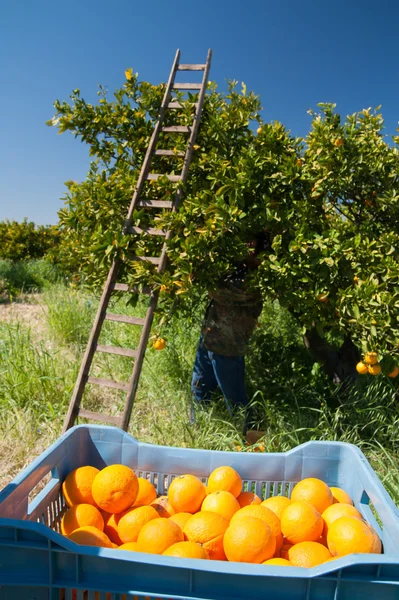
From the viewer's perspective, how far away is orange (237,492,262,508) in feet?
4.73

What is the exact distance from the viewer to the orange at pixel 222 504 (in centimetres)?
132

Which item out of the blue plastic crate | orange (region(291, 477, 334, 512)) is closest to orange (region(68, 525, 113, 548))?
the blue plastic crate

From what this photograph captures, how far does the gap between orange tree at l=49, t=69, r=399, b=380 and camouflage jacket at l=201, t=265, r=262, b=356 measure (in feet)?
0.50

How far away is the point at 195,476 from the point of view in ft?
5.08

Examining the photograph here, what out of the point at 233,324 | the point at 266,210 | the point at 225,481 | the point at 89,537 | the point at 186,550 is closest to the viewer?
the point at 186,550

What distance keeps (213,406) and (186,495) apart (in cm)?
156

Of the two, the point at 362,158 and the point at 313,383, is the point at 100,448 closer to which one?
the point at 313,383

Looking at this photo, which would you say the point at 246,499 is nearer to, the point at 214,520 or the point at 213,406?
the point at 214,520

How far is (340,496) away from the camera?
4.71ft

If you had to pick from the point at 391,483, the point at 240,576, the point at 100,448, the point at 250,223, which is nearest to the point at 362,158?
the point at 250,223

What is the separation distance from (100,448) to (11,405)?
1.90 m

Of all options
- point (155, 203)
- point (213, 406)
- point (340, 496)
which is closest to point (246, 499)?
point (340, 496)

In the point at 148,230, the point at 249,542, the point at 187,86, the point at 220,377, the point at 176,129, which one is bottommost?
the point at 249,542

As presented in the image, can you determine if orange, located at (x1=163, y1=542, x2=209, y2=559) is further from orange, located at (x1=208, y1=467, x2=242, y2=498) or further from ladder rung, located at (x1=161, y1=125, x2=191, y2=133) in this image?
ladder rung, located at (x1=161, y1=125, x2=191, y2=133)
